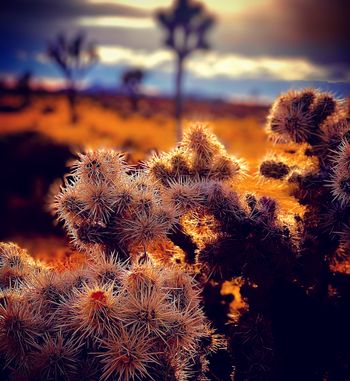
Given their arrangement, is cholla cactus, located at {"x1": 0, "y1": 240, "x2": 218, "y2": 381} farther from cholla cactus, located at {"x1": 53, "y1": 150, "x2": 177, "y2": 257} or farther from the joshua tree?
the joshua tree

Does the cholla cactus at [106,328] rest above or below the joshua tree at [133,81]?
above

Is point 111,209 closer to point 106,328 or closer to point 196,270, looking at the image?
point 106,328

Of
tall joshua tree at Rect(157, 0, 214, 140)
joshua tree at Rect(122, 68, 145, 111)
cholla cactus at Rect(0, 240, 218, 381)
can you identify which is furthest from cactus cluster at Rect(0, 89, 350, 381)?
joshua tree at Rect(122, 68, 145, 111)

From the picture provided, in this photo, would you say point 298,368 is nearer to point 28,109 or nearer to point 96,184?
point 96,184

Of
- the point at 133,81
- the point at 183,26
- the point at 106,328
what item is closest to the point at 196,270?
the point at 106,328

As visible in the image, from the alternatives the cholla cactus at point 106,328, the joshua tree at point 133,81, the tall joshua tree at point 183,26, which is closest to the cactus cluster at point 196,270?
the cholla cactus at point 106,328

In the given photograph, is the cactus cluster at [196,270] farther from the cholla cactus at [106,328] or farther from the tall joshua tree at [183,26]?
the tall joshua tree at [183,26]

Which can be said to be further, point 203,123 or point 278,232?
point 203,123

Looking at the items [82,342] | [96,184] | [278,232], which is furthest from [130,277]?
[278,232]
